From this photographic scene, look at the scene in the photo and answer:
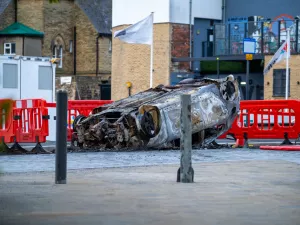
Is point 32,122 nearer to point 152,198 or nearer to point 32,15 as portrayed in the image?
point 152,198

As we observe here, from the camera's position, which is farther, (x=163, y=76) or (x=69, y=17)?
(x=69, y=17)

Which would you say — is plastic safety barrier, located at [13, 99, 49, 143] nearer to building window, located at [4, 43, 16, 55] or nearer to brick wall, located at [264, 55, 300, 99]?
brick wall, located at [264, 55, 300, 99]

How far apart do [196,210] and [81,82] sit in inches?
2942

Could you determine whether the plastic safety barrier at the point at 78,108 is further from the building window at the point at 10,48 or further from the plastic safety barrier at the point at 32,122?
the building window at the point at 10,48

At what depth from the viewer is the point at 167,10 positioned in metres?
50.4

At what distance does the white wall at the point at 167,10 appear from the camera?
5056 cm

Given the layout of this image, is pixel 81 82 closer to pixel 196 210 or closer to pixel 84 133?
pixel 84 133

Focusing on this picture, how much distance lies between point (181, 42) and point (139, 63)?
2.84m

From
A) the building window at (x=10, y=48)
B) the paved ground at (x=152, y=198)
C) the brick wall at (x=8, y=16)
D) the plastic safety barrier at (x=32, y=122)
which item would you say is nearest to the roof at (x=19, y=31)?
the brick wall at (x=8, y=16)

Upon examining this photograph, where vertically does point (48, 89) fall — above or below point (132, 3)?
below

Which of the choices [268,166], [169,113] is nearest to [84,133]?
[169,113]

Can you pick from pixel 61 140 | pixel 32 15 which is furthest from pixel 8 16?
pixel 61 140

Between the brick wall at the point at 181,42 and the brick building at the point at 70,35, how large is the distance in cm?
2995

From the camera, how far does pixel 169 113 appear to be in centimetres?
1880
